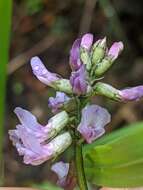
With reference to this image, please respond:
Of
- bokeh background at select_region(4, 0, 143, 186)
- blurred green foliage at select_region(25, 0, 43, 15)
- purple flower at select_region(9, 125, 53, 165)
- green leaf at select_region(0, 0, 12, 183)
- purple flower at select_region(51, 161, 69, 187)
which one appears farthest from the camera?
blurred green foliage at select_region(25, 0, 43, 15)

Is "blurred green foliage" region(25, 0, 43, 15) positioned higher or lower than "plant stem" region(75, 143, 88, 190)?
higher

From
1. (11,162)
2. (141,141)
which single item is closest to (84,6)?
(11,162)

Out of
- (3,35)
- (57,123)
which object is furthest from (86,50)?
(3,35)

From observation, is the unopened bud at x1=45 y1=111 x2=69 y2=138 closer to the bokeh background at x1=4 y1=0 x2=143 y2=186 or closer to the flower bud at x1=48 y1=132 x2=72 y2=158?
the flower bud at x1=48 y1=132 x2=72 y2=158

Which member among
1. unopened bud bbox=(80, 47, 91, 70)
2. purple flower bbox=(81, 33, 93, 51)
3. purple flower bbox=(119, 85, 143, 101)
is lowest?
purple flower bbox=(119, 85, 143, 101)

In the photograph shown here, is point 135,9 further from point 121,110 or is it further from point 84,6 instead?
point 121,110

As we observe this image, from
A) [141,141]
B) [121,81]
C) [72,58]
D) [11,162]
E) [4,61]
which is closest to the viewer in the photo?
[72,58]

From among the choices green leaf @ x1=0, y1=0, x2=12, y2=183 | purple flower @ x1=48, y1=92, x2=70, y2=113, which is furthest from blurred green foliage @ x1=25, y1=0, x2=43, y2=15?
purple flower @ x1=48, y1=92, x2=70, y2=113
